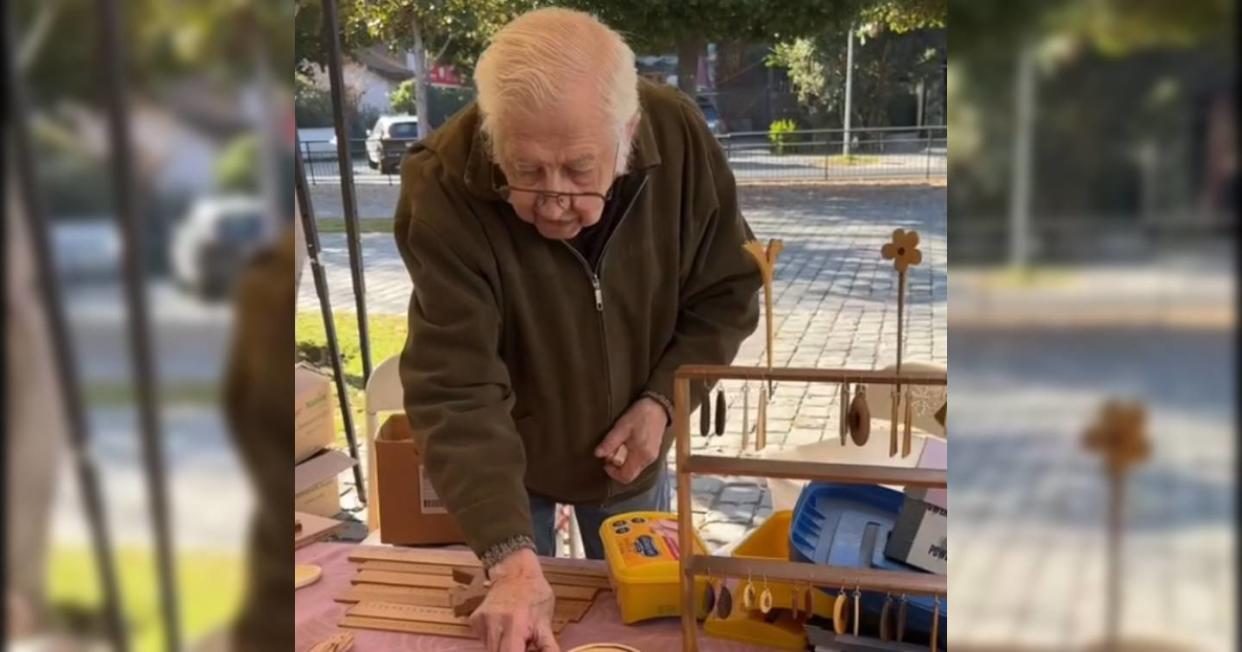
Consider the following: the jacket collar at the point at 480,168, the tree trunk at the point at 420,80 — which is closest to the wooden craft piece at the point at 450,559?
the jacket collar at the point at 480,168

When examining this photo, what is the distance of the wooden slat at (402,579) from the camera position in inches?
44.8

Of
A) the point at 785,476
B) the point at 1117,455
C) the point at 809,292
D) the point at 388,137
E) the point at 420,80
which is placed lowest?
the point at 809,292

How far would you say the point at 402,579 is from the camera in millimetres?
1151

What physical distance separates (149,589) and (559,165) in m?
0.86

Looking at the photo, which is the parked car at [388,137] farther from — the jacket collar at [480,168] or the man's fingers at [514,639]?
the man's fingers at [514,639]

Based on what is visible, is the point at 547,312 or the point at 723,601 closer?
the point at 723,601

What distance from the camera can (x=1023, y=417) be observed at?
0.73 ft

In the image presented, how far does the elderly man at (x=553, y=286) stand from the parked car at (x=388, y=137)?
3.74ft

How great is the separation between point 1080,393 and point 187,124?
22 centimetres

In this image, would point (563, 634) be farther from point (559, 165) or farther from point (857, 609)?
point (559, 165)

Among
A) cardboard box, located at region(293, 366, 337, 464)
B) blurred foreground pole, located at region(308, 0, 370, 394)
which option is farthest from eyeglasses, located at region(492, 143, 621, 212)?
blurred foreground pole, located at region(308, 0, 370, 394)

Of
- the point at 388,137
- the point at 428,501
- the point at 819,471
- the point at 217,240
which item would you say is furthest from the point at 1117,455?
the point at 388,137

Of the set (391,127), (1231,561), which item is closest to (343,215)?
(391,127)

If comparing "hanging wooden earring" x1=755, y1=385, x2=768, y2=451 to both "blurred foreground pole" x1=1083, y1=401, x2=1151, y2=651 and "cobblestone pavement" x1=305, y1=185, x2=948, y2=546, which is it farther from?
"cobblestone pavement" x1=305, y1=185, x2=948, y2=546
